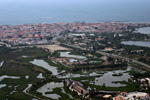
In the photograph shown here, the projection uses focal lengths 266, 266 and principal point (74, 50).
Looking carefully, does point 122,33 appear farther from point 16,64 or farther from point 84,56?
point 16,64

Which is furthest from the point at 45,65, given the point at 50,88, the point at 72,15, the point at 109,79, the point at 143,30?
the point at 72,15

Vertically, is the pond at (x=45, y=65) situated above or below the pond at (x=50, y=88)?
above

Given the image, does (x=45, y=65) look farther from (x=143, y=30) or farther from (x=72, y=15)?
(x=72, y=15)

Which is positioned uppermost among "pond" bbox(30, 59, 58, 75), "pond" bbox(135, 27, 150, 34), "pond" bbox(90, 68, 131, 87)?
"pond" bbox(135, 27, 150, 34)

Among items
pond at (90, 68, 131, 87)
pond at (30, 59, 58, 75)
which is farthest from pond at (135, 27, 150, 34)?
pond at (90, 68, 131, 87)

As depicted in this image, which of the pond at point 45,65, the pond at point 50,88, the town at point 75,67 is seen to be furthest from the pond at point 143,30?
the pond at point 50,88

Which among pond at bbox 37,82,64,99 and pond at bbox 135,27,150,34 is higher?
pond at bbox 135,27,150,34

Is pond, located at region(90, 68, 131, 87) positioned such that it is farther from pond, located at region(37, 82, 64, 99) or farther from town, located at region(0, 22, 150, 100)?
pond, located at region(37, 82, 64, 99)

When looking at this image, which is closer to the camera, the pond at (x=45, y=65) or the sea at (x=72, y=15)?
the pond at (x=45, y=65)

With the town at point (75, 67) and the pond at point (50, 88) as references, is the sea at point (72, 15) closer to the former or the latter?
the town at point (75, 67)

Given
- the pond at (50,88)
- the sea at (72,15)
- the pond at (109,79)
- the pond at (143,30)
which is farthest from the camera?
the sea at (72,15)

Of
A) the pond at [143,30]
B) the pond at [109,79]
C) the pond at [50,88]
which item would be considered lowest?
the pond at [50,88]
